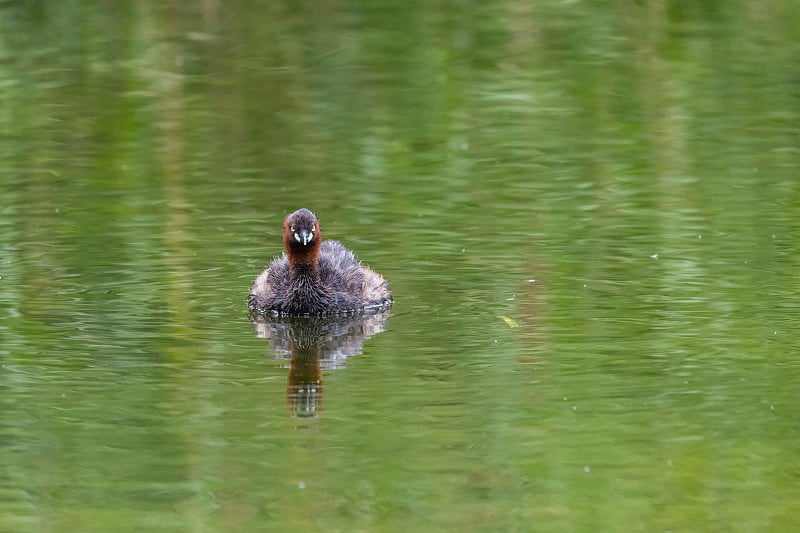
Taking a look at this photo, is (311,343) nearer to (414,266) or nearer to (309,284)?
(309,284)

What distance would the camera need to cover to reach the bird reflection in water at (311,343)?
30.3 ft

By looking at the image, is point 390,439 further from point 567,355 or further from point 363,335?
point 363,335

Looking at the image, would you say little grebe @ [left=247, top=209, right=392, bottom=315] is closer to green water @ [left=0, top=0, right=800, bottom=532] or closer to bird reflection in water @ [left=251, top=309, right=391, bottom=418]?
bird reflection in water @ [left=251, top=309, right=391, bottom=418]

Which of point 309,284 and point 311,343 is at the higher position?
point 309,284

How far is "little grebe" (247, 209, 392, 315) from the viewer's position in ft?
37.6

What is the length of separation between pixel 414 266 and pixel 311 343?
1670 millimetres

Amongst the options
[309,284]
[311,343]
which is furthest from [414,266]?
[311,343]

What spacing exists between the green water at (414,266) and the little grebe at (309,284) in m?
0.20

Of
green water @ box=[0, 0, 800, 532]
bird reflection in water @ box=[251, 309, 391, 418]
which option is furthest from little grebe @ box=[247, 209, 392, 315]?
green water @ box=[0, 0, 800, 532]

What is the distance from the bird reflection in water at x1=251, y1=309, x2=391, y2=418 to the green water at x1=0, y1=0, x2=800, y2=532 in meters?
0.06

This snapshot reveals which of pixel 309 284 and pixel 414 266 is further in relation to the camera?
pixel 414 266

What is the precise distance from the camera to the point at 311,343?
1077cm

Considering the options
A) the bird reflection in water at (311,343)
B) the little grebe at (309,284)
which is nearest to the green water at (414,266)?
the bird reflection in water at (311,343)

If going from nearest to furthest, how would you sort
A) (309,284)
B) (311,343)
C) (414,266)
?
1. (311,343)
2. (309,284)
3. (414,266)
